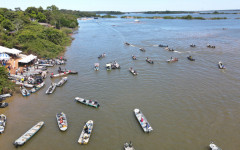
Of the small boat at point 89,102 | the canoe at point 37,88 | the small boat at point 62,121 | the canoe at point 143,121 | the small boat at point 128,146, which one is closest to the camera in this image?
the small boat at point 128,146

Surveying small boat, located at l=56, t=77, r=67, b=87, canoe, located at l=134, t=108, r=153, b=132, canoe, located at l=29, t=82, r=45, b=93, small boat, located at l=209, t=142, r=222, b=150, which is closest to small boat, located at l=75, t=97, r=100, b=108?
canoe, located at l=134, t=108, r=153, b=132

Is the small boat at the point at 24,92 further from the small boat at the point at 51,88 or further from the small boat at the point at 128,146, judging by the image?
the small boat at the point at 128,146

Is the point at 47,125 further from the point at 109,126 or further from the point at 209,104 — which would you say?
the point at 209,104

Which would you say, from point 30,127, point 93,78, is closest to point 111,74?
point 93,78

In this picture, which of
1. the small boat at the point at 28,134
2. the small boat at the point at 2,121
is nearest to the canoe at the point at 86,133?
the small boat at the point at 28,134

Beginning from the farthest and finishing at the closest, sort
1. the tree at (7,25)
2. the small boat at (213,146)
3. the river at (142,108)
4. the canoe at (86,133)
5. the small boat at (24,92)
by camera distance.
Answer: the tree at (7,25) → the small boat at (24,92) → the river at (142,108) → the canoe at (86,133) → the small boat at (213,146)

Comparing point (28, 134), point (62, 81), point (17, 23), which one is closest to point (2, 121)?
point (28, 134)

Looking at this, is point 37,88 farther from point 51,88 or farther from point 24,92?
point 51,88
